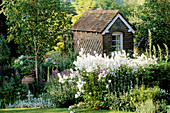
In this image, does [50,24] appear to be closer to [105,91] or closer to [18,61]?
[18,61]

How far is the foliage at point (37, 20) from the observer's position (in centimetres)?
974

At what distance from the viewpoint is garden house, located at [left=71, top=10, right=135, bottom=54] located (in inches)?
609

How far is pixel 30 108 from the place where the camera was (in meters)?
8.19

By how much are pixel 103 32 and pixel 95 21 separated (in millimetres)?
1139

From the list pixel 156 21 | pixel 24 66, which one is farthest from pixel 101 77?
pixel 156 21

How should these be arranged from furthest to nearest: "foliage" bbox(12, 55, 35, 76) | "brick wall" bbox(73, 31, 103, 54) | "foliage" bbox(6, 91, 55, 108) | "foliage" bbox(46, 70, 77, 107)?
1. "brick wall" bbox(73, 31, 103, 54)
2. "foliage" bbox(12, 55, 35, 76)
3. "foliage" bbox(6, 91, 55, 108)
4. "foliage" bbox(46, 70, 77, 107)

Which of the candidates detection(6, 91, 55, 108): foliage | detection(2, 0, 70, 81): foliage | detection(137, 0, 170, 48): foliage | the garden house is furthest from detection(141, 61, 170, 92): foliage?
detection(137, 0, 170, 48): foliage

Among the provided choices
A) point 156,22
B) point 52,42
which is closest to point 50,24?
point 52,42

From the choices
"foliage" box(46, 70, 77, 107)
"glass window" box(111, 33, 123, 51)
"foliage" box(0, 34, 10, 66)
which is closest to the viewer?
"foliage" box(46, 70, 77, 107)

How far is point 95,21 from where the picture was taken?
16.0 m

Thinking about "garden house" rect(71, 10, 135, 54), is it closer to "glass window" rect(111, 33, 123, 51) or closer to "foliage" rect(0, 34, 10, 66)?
"glass window" rect(111, 33, 123, 51)

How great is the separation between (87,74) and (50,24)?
3434mm

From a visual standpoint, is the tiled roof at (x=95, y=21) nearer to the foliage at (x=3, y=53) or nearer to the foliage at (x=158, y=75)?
the foliage at (x=3, y=53)

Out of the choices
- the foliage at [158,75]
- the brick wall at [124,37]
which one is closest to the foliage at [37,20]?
the foliage at [158,75]
